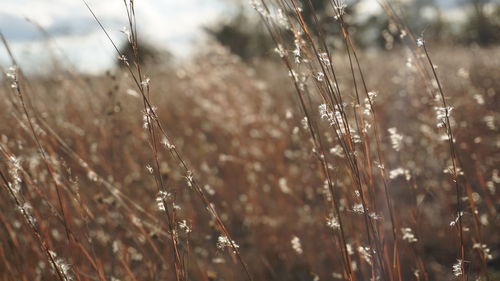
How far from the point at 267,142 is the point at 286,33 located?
1.94 m

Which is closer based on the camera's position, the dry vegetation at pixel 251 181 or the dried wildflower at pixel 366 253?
the dried wildflower at pixel 366 253

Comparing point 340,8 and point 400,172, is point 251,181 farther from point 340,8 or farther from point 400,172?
point 340,8

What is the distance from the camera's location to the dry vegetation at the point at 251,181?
147 centimetres

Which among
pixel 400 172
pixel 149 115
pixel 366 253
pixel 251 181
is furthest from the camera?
pixel 251 181

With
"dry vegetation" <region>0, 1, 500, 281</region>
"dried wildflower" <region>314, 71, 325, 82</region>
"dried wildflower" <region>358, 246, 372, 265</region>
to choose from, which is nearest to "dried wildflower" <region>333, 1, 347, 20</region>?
"dry vegetation" <region>0, 1, 500, 281</region>

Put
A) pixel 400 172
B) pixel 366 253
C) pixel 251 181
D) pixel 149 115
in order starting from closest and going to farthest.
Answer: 1. pixel 149 115
2. pixel 366 253
3. pixel 400 172
4. pixel 251 181

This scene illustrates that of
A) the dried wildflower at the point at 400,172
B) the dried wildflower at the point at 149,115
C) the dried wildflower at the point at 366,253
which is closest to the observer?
the dried wildflower at the point at 149,115

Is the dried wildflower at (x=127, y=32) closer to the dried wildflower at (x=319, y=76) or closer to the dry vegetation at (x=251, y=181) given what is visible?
the dry vegetation at (x=251, y=181)

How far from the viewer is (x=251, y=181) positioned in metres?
2.89

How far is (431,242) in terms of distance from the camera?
2.65m

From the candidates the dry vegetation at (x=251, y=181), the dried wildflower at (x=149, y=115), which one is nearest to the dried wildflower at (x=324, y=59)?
the dry vegetation at (x=251, y=181)

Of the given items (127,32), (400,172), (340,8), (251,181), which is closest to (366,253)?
(400,172)

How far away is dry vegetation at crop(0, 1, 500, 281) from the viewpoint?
58.0 inches

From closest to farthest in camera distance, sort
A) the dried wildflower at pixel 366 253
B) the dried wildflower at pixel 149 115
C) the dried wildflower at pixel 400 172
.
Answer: the dried wildflower at pixel 149 115 < the dried wildflower at pixel 366 253 < the dried wildflower at pixel 400 172
